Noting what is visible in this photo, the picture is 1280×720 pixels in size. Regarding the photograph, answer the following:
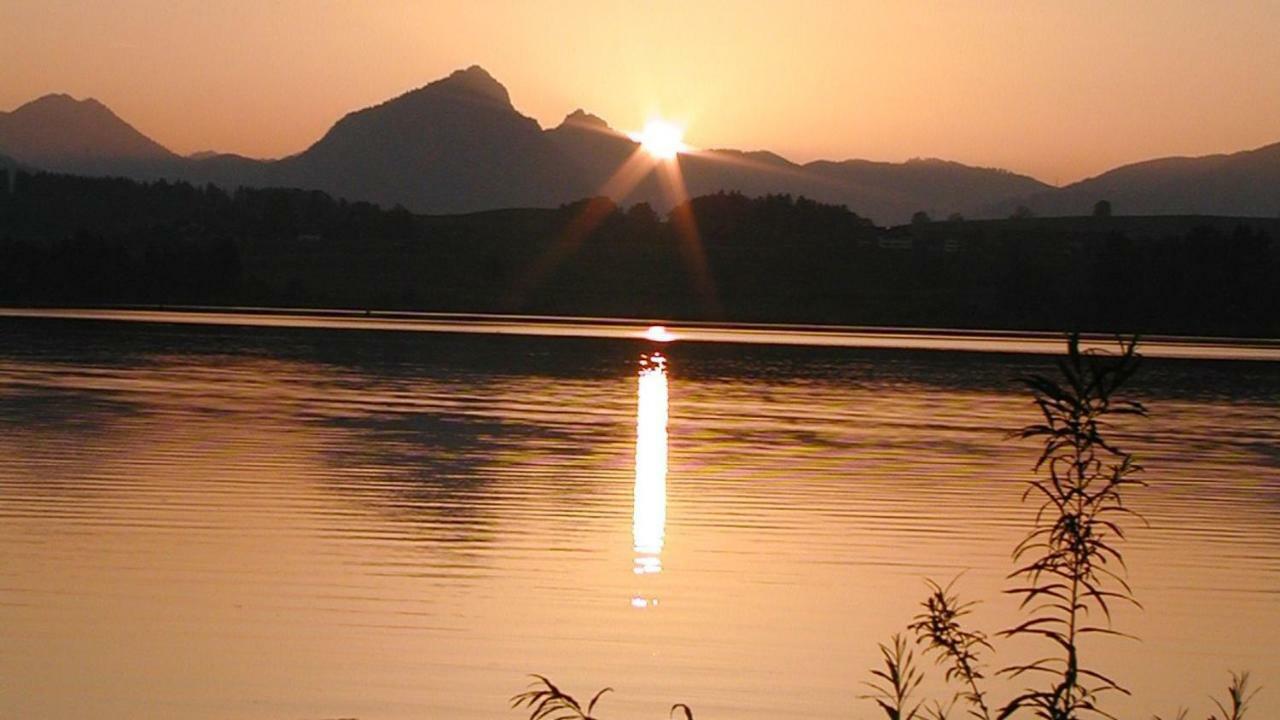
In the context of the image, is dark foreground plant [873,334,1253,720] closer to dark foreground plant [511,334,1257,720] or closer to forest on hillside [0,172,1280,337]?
dark foreground plant [511,334,1257,720]

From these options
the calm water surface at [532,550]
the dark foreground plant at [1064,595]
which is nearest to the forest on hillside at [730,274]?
the calm water surface at [532,550]

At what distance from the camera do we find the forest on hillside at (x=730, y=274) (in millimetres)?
139250

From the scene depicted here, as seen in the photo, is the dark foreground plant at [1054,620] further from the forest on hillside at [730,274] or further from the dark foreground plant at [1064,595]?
the forest on hillside at [730,274]

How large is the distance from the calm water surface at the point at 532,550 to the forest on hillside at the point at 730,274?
327ft

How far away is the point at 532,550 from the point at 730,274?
132 m

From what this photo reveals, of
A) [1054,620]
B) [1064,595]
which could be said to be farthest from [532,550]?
[1054,620]

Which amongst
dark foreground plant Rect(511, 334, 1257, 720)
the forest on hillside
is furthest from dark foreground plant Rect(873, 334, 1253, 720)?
the forest on hillside

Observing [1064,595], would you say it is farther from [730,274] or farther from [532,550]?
[730,274]

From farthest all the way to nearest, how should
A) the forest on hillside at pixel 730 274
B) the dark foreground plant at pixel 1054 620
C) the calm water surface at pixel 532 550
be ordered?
the forest on hillside at pixel 730 274 < the calm water surface at pixel 532 550 < the dark foreground plant at pixel 1054 620

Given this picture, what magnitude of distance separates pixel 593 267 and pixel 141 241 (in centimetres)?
4679

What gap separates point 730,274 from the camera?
495 ft

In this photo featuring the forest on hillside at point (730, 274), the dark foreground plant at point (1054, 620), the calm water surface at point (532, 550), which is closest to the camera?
the dark foreground plant at point (1054, 620)

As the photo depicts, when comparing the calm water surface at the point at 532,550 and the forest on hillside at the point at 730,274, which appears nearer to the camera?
the calm water surface at the point at 532,550

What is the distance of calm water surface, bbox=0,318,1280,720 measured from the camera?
13805 millimetres
